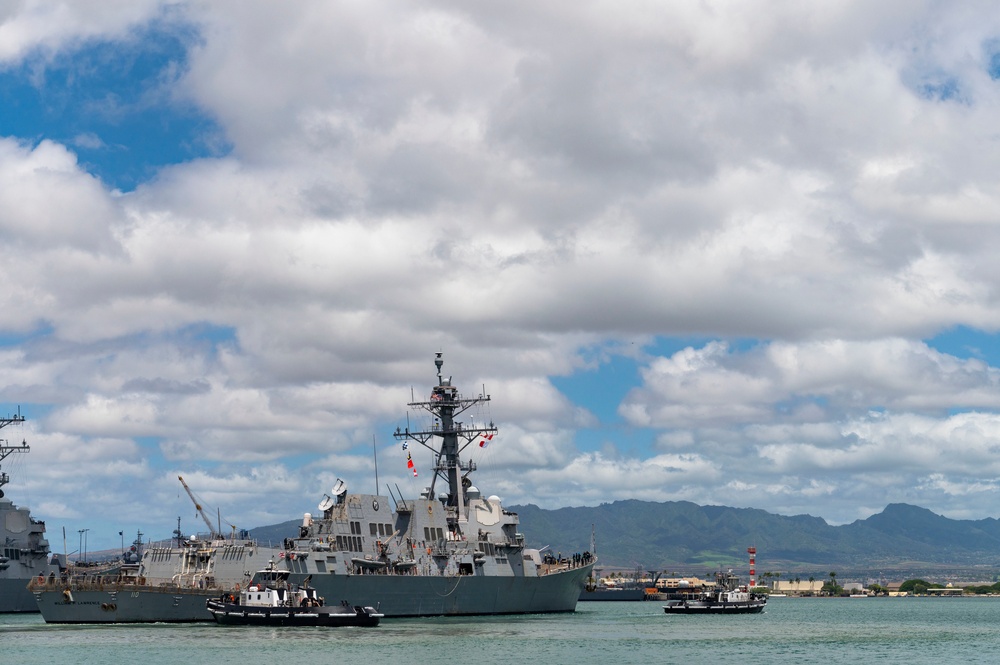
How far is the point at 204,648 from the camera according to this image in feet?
195

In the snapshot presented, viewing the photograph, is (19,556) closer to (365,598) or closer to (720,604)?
(365,598)

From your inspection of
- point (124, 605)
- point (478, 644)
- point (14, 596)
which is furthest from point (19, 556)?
point (478, 644)

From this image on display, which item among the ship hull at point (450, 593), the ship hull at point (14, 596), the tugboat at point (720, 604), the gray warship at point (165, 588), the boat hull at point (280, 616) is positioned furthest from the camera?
the tugboat at point (720, 604)

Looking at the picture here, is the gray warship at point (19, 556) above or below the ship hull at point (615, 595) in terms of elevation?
above

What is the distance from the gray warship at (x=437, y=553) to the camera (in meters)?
76.1

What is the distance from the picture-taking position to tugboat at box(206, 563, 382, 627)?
7019 centimetres

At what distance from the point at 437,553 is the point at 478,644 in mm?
18738

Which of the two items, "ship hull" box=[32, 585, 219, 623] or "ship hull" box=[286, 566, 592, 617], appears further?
"ship hull" box=[286, 566, 592, 617]

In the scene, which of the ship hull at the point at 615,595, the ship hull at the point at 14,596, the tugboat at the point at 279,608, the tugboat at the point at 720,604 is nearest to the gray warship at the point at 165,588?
the tugboat at the point at 279,608

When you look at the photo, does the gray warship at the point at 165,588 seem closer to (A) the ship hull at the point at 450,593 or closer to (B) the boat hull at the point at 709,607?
(A) the ship hull at the point at 450,593

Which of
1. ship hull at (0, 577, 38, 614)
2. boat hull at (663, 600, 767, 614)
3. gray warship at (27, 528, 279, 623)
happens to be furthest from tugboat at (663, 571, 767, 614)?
ship hull at (0, 577, 38, 614)

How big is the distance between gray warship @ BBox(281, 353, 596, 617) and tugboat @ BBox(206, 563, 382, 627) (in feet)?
5.14

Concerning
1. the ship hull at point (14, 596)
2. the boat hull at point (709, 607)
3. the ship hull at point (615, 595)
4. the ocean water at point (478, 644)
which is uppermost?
the ship hull at point (14, 596)

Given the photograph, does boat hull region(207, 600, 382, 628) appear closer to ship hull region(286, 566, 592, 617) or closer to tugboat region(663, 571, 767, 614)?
ship hull region(286, 566, 592, 617)
